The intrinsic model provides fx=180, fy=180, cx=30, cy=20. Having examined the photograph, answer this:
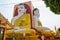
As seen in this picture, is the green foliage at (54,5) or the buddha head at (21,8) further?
the buddha head at (21,8)

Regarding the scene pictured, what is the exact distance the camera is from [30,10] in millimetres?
2244

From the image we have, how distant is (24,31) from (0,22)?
30 cm

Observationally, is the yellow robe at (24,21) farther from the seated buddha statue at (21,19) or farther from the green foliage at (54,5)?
the green foliage at (54,5)

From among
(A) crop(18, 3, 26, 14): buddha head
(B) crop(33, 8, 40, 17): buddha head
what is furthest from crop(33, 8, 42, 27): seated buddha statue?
(A) crop(18, 3, 26, 14): buddha head

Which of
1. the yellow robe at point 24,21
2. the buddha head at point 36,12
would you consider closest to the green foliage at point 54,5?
the buddha head at point 36,12

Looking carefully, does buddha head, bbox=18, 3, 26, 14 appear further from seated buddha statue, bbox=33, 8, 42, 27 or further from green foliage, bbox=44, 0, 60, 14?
green foliage, bbox=44, 0, 60, 14

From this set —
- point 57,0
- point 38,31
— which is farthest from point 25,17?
point 57,0

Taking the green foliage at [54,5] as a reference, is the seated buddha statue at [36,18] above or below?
below

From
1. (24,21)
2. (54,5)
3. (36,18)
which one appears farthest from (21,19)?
(54,5)

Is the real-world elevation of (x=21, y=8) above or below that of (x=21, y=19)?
above

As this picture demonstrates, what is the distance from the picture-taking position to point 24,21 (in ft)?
7.30

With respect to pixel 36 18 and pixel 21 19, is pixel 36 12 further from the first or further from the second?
pixel 21 19

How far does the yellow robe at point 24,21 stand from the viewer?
2203 millimetres

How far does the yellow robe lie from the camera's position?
7.23 ft
